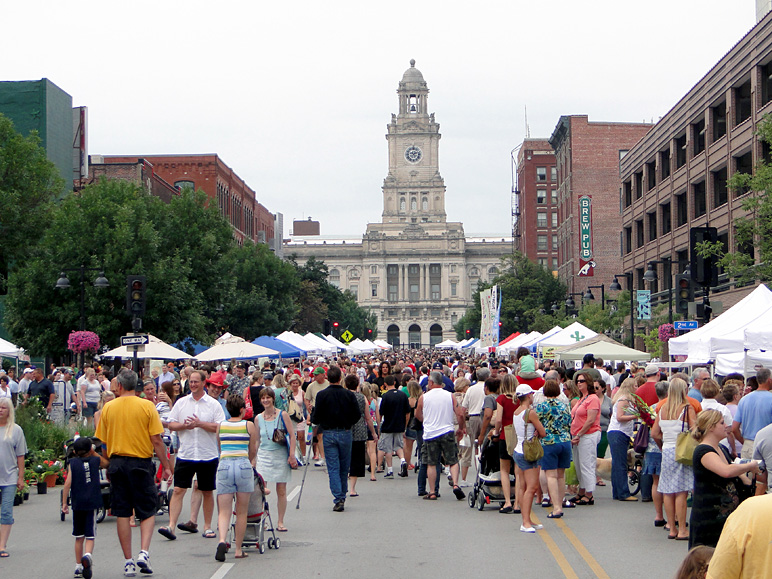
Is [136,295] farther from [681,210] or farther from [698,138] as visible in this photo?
[681,210]

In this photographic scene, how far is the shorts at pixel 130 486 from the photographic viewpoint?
9273 mm

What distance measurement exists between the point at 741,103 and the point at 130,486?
118 feet

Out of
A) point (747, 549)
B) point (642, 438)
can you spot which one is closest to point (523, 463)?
point (642, 438)

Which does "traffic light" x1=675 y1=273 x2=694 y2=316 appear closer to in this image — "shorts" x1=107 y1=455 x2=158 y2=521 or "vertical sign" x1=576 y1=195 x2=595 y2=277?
"shorts" x1=107 y1=455 x2=158 y2=521

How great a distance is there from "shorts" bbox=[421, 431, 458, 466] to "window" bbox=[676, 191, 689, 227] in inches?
1466

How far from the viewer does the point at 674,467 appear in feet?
35.7

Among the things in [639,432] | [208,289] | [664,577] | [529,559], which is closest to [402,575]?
[529,559]

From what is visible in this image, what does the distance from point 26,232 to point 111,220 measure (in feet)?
15.3

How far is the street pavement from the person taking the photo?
9.38 metres

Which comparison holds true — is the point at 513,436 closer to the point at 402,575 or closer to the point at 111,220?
the point at 402,575

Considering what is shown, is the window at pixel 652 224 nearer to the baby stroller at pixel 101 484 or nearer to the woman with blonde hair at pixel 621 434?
the woman with blonde hair at pixel 621 434

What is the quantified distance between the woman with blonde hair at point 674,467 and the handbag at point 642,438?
7.54ft

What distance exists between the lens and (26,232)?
4188 cm

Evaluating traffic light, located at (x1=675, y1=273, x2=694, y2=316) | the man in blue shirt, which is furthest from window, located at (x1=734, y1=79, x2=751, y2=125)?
the man in blue shirt
